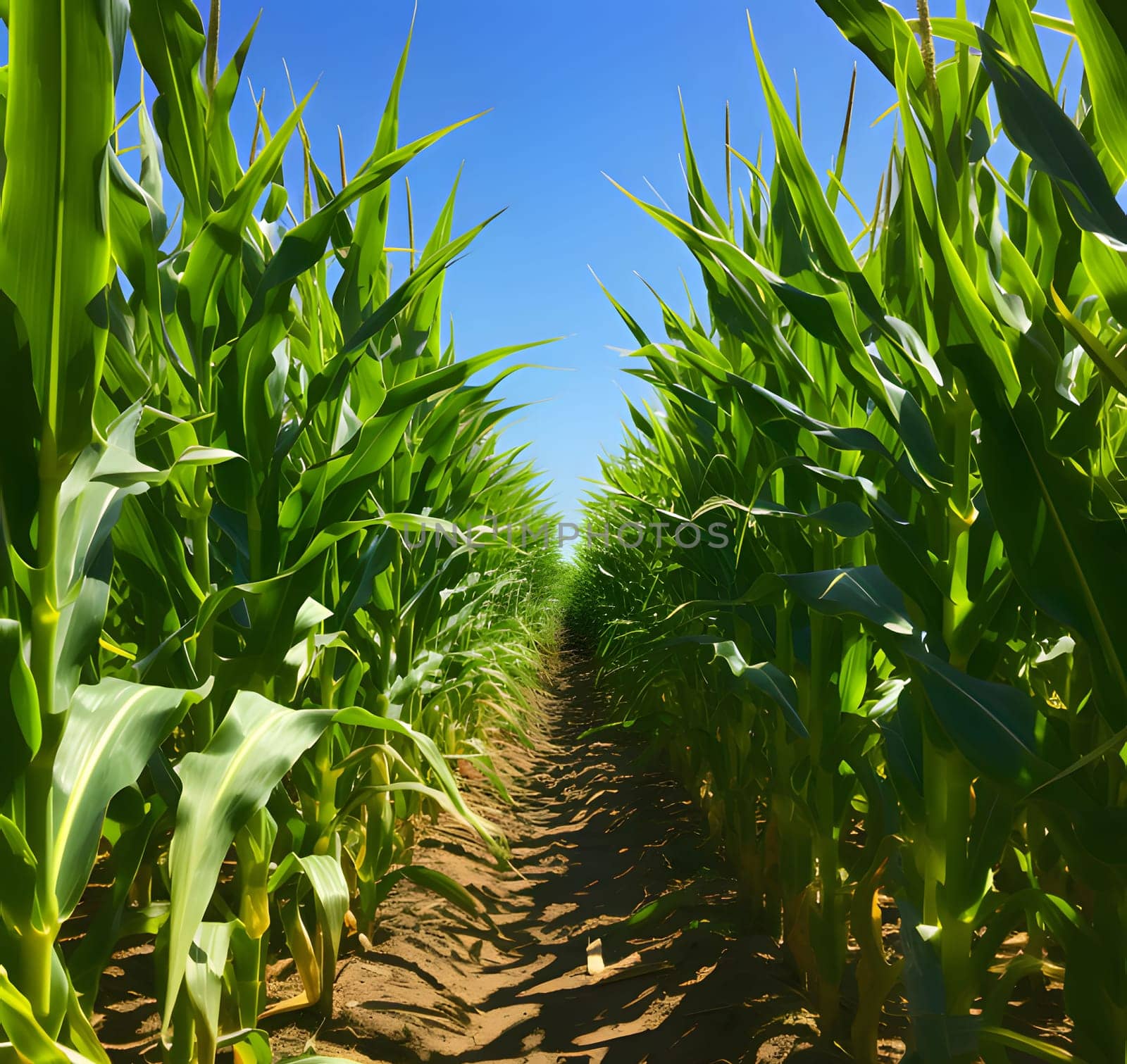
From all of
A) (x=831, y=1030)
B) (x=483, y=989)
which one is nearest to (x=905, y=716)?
(x=831, y=1030)

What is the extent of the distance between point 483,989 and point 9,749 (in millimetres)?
1427

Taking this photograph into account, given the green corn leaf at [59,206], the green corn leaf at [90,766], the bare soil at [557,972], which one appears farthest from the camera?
the bare soil at [557,972]

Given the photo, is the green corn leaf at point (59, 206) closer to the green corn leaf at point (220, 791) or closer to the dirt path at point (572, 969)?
the green corn leaf at point (220, 791)

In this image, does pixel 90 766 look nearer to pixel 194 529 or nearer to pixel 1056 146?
pixel 194 529

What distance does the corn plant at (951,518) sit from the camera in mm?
661

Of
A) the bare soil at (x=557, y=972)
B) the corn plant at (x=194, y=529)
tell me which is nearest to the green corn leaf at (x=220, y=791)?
the corn plant at (x=194, y=529)

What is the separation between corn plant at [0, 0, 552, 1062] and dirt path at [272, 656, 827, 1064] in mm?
163

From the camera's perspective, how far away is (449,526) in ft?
3.51

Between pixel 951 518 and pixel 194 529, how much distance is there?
921mm

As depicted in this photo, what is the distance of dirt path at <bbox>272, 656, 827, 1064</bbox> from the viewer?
4.35 ft

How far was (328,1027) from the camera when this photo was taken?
130cm

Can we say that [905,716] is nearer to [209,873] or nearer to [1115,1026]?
[1115,1026]

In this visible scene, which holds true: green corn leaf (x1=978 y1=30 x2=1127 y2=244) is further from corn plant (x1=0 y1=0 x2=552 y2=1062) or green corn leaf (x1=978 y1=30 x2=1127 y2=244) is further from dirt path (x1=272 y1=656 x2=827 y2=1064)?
dirt path (x1=272 y1=656 x2=827 y2=1064)

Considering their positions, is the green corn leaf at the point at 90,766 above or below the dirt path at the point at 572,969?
above
